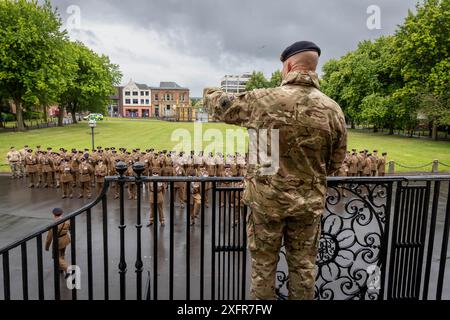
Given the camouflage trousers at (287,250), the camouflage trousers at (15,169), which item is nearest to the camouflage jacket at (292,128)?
the camouflage trousers at (287,250)

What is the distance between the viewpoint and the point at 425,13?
33562mm

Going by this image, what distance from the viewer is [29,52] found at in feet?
118

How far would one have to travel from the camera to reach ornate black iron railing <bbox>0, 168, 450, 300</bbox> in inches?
128

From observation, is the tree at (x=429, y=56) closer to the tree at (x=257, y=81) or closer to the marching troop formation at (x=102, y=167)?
the marching troop formation at (x=102, y=167)

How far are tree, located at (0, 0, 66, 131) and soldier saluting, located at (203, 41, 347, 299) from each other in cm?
4017

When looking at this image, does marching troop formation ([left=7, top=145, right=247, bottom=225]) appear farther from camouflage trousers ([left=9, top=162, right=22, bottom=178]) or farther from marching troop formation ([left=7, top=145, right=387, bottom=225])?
camouflage trousers ([left=9, top=162, right=22, bottom=178])

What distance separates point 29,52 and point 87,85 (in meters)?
15.2

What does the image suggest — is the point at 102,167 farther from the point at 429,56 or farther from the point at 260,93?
the point at 429,56

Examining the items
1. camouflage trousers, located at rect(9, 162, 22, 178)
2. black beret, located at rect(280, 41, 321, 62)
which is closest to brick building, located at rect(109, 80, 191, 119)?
camouflage trousers, located at rect(9, 162, 22, 178)

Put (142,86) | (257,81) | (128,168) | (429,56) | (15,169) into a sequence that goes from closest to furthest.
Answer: (128,168)
(15,169)
(429,56)
(257,81)
(142,86)

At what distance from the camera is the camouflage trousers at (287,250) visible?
8.50 feet

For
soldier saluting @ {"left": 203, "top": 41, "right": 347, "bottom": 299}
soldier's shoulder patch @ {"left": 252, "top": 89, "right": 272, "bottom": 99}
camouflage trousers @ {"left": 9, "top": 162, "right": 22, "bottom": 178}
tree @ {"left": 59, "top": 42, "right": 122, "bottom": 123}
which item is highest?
tree @ {"left": 59, "top": 42, "right": 122, "bottom": 123}

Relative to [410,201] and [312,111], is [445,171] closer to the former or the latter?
[410,201]

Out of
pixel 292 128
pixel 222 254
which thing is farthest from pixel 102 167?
pixel 292 128
